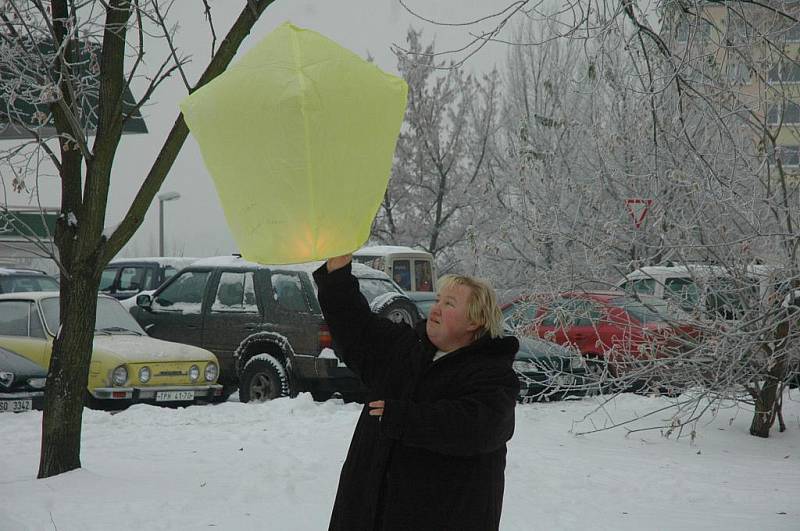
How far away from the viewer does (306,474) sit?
713 centimetres

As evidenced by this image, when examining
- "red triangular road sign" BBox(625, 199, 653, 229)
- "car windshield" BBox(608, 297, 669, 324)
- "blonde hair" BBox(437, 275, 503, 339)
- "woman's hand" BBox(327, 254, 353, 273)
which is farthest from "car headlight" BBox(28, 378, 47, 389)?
"blonde hair" BBox(437, 275, 503, 339)

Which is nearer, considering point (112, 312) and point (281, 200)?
point (281, 200)

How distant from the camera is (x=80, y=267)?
6719mm

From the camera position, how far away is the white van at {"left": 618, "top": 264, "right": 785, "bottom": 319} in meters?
9.17

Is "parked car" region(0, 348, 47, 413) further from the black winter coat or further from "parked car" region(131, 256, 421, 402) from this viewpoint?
the black winter coat

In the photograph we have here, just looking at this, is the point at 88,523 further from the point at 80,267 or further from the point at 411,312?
the point at 411,312

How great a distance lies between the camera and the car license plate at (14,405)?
9.92m

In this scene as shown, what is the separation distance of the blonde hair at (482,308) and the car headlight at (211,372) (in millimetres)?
8100

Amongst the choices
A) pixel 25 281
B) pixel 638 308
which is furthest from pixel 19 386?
pixel 25 281

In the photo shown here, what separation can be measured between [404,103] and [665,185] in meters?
6.54

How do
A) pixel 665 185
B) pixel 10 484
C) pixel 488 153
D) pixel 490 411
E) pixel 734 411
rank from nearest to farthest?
pixel 490 411 → pixel 10 484 → pixel 665 185 → pixel 734 411 → pixel 488 153

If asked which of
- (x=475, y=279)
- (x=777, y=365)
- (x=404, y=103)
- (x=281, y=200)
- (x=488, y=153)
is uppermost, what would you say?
(x=488, y=153)

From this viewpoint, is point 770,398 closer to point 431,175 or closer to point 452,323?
point 452,323

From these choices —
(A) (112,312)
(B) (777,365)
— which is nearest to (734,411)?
(B) (777,365)
